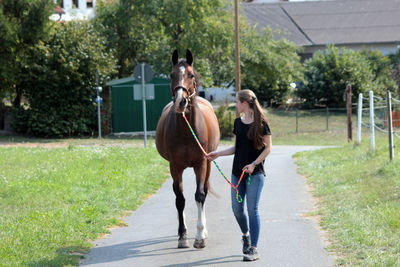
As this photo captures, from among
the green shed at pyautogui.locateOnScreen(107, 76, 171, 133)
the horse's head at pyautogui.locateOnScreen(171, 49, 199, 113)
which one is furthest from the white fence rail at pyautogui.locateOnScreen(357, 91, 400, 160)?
the green shed at pyautogui.locateOnScreen(107, 76, 171, 133)

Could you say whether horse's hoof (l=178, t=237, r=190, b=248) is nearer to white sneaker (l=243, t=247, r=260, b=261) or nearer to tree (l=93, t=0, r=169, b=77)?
white sneaker (l=243, t=247, r=260, b=261)

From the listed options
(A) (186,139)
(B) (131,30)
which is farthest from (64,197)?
(B) (131,30)

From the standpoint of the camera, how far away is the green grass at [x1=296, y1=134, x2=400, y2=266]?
685cm

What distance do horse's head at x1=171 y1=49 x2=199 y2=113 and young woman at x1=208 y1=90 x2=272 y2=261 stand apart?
0.77 metres

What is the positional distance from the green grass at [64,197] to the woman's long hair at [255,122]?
242cm

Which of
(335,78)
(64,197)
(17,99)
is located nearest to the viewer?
(64,197)

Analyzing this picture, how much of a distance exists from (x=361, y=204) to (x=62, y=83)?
75.3 feet

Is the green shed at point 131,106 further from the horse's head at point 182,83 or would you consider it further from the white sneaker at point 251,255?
the white sneaker at point 251,255

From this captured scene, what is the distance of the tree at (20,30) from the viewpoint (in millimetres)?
28484

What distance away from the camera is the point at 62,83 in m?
30.2

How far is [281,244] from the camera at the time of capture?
7582 millimetres

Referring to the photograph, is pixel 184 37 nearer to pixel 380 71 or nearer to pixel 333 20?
pixel 380 71

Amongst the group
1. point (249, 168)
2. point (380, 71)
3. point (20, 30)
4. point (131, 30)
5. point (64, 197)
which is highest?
point (131, 30)

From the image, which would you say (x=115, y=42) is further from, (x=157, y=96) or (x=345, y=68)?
(x=345, y=68)
